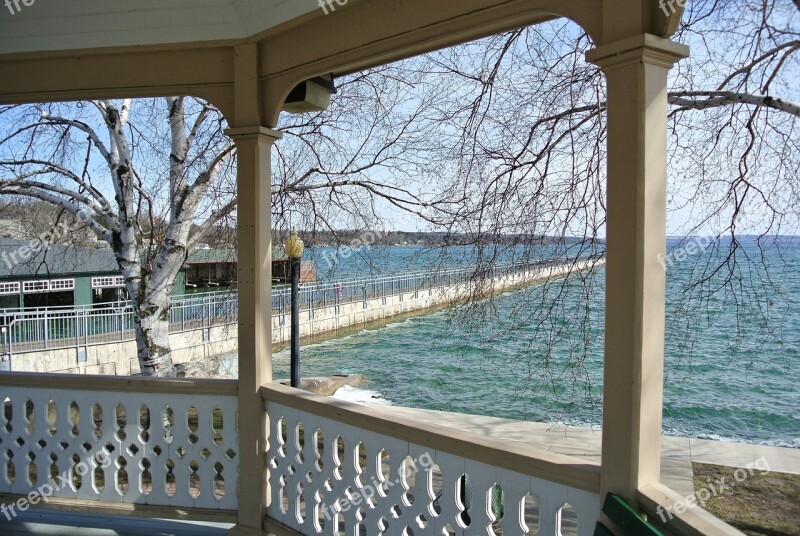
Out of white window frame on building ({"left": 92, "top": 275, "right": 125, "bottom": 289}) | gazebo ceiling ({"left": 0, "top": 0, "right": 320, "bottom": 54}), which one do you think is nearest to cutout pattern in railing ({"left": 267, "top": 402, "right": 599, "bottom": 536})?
gazebo ceiling ({"left": 0, "top": 0, "right": 320, "bottom": 54})

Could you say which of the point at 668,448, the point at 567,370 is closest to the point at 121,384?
the point at 567,370

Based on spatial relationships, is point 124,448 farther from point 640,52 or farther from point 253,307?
point 640,52

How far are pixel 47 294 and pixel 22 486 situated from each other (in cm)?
2010

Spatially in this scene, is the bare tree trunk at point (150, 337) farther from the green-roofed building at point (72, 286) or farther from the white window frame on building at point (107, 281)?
the white window frame on building at point (107, 281)

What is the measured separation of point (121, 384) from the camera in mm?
3469

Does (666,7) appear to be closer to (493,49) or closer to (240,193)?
(240,193)

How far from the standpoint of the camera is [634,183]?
1.78 meters

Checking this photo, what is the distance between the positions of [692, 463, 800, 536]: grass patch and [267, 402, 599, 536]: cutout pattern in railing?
159 inches

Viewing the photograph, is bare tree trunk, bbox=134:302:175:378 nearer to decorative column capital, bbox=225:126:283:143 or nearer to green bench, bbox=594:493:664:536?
decorative column capital, bbox=225:126:283:143

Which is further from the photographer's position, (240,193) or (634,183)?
(240,193)

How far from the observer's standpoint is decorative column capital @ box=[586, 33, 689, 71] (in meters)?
1.75

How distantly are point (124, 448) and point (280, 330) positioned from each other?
14654 mm

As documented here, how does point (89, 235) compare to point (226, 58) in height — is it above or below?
below

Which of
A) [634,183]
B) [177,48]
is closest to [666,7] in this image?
[634,183]
